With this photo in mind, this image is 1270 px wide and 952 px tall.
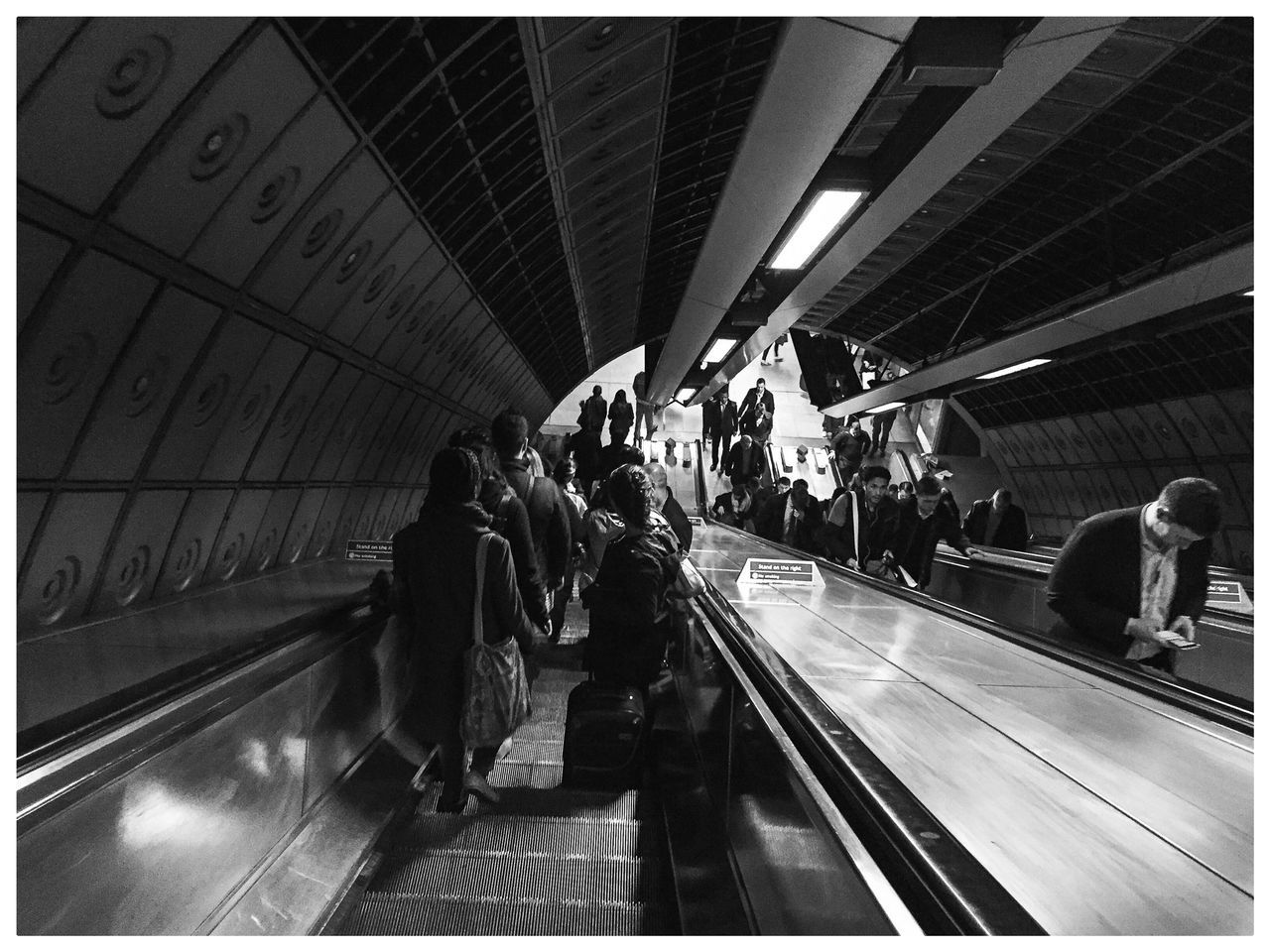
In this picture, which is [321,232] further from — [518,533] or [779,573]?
[779,573]

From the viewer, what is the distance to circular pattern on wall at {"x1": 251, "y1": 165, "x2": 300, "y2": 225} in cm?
432

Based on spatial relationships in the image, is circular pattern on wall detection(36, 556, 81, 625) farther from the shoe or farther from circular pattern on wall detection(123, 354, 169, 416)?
the shoe

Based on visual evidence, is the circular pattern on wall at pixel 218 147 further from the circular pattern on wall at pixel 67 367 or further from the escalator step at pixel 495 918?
the escalator step at pixel 495 918

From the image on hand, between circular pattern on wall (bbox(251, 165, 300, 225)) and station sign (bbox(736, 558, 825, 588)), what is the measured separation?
11.4ft

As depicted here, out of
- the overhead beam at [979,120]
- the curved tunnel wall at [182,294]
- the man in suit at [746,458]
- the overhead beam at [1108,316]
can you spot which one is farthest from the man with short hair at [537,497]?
the man in suit at [746,458]

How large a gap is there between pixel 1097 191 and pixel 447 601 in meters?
11.4

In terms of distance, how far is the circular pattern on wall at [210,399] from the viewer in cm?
529

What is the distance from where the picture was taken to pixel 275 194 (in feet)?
14.5

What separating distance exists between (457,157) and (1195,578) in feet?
16.7

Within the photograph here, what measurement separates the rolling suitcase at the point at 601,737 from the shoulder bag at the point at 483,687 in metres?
0.67

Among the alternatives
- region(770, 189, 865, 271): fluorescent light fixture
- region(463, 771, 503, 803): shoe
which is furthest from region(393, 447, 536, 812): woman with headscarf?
region(770, 189, 865, 271): fluorescent light fixture

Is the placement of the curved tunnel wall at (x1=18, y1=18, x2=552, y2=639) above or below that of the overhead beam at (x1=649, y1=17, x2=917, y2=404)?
below

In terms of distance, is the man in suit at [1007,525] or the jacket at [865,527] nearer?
the jacket at [865,527]

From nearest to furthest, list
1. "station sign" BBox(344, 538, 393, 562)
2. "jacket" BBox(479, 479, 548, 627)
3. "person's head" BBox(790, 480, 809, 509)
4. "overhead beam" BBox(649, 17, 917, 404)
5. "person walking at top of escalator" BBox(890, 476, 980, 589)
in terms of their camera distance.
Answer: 1. "overhead beam" BBox(649, 17, 917, 404)
2. "jacket" BBox(479, 479, 548, 627)
3. "station sign" BBox(344, 538, 393, 562)
4. "person walking at top of escalator" BBox(890, 476, 980, 589)
5. "person's head" BBox(790, 480, 809, 509)
